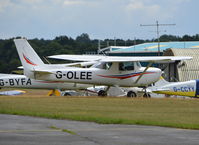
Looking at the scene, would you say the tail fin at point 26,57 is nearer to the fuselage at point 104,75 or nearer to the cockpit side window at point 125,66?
the fuselage at point 104,75

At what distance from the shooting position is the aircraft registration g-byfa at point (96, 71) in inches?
1139

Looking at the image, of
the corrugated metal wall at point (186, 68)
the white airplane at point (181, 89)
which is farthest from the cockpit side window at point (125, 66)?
the corrugated metal wall at point (186, 68)

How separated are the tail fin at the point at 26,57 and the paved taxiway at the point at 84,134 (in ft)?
43.0

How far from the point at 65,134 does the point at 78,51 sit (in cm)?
9930

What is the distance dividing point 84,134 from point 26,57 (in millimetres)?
16716

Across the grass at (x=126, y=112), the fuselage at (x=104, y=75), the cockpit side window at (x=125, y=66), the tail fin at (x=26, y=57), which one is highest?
the tail fin at (x=26, y=57)

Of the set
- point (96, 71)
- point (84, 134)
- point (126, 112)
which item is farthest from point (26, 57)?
point (84, 134)

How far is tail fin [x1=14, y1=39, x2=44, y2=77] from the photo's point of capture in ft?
95.9

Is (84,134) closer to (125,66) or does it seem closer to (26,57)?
(125,66)

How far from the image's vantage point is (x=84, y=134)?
13.2m

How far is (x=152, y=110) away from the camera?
21.0 metres

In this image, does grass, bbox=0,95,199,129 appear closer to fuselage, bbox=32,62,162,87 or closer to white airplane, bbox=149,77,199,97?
fuselage, bbox=32,62,162,87

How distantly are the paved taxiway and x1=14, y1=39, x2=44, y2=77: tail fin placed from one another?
13101 millimetres

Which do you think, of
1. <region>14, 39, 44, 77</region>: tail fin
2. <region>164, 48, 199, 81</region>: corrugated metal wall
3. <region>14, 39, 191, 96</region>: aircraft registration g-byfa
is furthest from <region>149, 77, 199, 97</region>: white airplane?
<region>164, 48, 199, 81</region>: corrugated metal wall
